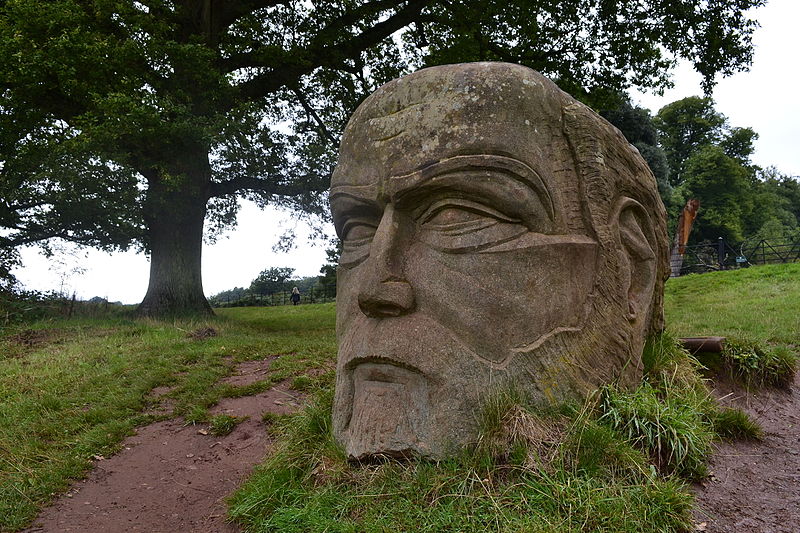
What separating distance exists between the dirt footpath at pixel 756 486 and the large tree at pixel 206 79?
9433mm

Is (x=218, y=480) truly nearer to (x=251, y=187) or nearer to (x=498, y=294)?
(x=498, y=294)

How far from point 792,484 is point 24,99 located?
13409 millimetres

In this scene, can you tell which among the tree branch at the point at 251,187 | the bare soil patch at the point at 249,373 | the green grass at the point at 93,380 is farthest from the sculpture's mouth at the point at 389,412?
the tree branch at the point at 251,187

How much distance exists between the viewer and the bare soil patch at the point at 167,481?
3943mm

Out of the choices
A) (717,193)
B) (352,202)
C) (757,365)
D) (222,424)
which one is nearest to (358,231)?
(352,202)

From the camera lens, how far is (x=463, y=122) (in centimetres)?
354

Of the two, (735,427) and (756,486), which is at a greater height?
(735,427)

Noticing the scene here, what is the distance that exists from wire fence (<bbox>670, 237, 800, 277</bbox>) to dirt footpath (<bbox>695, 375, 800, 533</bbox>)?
53.9 ft

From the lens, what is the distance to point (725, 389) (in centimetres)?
555

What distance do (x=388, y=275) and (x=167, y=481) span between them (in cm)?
289

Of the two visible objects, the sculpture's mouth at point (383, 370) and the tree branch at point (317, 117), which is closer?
the sculpture's mouth at point (383, 370)

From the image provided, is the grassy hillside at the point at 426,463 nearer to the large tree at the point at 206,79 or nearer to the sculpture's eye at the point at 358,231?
the sculpture's eye at the point at 358,231

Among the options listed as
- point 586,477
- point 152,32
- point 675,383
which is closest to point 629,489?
point 586,477

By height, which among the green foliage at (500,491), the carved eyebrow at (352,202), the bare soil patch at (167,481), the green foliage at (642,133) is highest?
the green foliage at (642,133)
